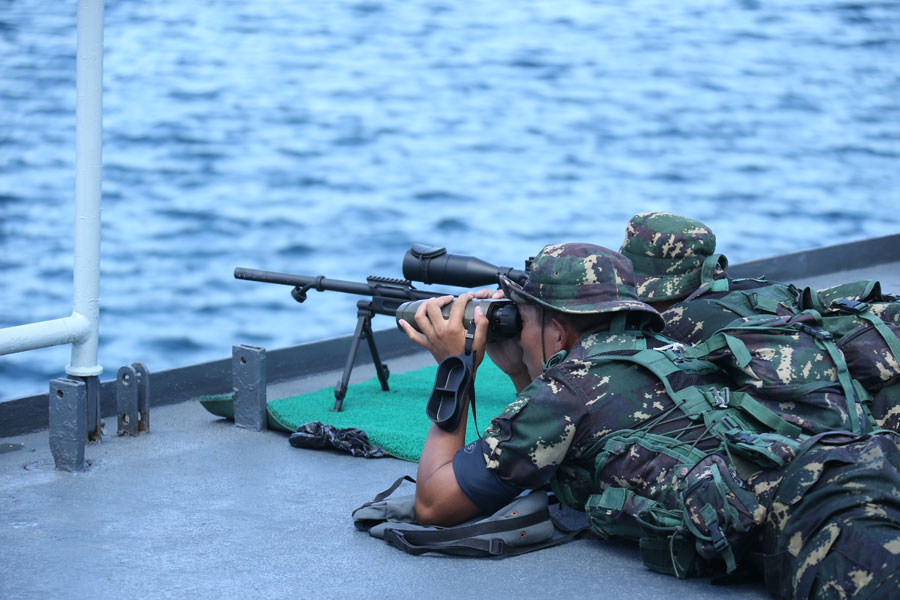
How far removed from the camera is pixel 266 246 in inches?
531

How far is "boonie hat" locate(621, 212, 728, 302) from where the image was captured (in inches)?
153

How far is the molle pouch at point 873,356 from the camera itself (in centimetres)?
315

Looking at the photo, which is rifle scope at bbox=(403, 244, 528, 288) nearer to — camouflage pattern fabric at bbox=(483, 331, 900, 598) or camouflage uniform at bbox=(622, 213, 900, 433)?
camouflage uniform at bbox=(622, 213, 900, 433)

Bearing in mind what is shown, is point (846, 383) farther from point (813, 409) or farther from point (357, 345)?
point (357, 345)

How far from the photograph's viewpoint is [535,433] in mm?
2785

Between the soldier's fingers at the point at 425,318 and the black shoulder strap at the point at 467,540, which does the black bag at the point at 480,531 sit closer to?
the black shoulder strap at the point at 467,540

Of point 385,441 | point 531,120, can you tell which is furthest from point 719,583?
point 531,120

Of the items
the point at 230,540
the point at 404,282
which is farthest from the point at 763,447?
the point at 404,282

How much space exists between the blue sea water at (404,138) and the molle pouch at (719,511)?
857 centimetres

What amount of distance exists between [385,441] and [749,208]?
11.8 metres

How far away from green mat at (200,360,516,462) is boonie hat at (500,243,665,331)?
4.09 feet

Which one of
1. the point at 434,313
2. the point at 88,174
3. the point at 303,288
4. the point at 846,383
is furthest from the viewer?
the point at 303,288

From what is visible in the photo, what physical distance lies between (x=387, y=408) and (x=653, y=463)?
6.95ft

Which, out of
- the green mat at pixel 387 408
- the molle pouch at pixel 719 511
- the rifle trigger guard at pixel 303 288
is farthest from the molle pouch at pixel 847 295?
the rifle trigger guard at pixel 303 288
